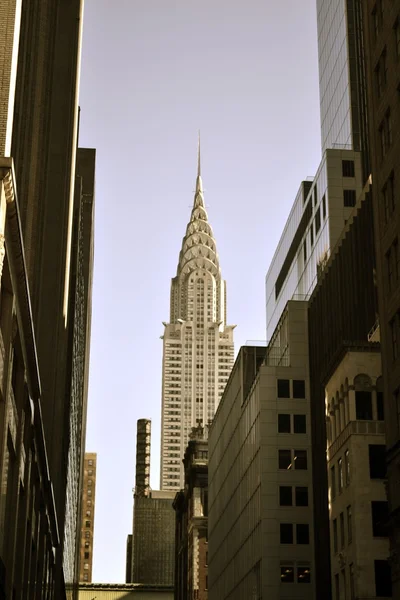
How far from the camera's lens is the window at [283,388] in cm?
10850

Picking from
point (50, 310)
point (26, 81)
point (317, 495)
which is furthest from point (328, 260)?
point (26, 81)

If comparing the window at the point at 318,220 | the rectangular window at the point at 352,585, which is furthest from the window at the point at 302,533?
the window at the point at 318,220

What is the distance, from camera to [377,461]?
251 feet

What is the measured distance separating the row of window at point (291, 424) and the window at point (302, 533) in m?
8.62

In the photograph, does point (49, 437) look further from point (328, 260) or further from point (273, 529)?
point (328, 260)

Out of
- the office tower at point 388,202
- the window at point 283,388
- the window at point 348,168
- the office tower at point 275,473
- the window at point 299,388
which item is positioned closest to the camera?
the office tower at point 388,202

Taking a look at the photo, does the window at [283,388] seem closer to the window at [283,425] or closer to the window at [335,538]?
the window at [283,425]

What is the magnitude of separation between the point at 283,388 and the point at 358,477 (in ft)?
110

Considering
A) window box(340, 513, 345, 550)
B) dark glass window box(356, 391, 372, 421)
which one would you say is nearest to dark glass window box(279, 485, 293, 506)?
window box(340, 513, 345, 550)

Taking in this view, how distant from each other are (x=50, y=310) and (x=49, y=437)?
989cm

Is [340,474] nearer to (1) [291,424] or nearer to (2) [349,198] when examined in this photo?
(1) [291,424]

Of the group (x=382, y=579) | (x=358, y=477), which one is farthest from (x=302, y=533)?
(x=382, y=579)

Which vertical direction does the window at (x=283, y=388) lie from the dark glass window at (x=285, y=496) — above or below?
above

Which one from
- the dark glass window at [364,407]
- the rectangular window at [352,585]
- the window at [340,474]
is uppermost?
the dark glass window at [364,407]
